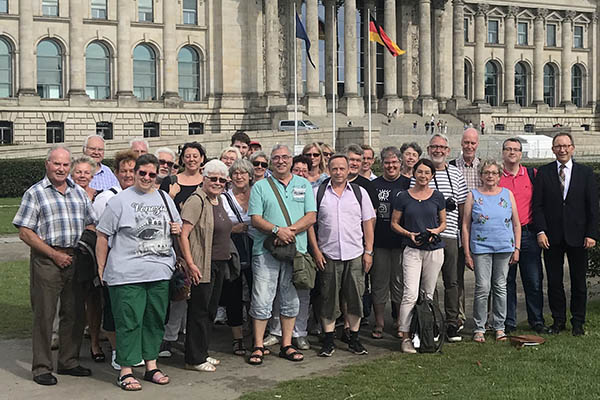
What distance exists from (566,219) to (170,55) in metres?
50.2

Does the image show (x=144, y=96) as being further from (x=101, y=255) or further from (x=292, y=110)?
(x=101, y=255)

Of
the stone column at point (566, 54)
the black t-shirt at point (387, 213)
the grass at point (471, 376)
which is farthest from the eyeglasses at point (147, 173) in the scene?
the stone column at point (566, 54)

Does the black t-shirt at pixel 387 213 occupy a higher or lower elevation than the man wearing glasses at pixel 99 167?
lower

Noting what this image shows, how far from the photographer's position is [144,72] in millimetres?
58750

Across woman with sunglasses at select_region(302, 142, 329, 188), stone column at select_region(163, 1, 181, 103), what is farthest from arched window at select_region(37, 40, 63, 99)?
woman with sunglasses at select_region(302, 142, 329, 188)

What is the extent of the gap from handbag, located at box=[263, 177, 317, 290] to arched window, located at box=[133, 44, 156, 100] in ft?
164

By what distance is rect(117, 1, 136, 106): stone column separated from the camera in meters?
56.9

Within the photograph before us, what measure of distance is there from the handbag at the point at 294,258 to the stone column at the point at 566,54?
7379 cm

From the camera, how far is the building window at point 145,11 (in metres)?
58.3

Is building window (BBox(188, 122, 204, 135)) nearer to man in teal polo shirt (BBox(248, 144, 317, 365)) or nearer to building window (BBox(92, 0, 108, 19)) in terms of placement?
building window (BBox(92, 0, 108, 19))

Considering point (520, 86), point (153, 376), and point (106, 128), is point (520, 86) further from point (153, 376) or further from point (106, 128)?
point (153, 376)

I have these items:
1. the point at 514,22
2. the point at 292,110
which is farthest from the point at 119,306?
the point at 514,22

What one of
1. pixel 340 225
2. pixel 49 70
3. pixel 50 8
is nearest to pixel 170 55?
pixel 49 70

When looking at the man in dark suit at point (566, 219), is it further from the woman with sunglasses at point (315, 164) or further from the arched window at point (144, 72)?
the arched window at point (144, 72)
